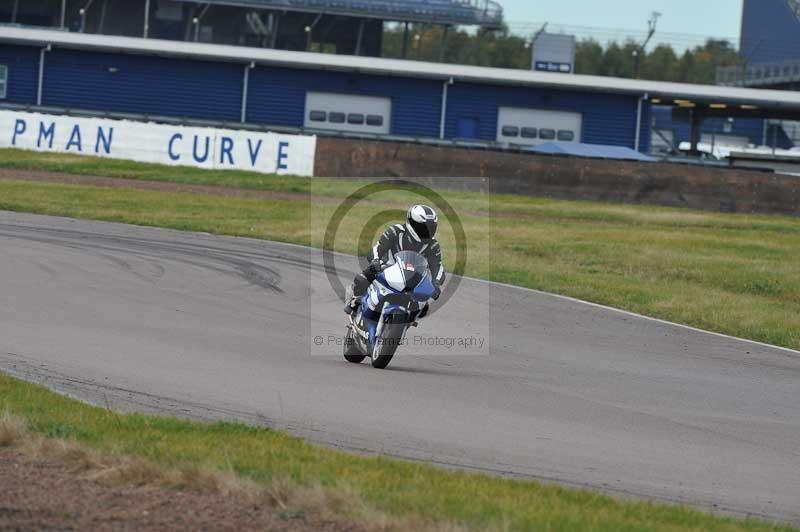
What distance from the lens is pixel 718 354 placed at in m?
14.8

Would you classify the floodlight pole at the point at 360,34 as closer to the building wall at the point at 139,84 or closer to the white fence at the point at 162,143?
the building wall at the point at 139,84

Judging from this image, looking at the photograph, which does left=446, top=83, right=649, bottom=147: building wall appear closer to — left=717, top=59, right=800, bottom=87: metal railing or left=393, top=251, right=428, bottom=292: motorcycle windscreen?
left=717, top=59, right=800, bottom=87: metal railing

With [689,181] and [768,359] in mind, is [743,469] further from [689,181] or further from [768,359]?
[689,181]

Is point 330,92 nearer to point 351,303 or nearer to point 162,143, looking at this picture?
point 162,143

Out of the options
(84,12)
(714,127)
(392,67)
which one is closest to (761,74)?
(714,127)

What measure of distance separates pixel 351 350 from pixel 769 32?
2703 inches

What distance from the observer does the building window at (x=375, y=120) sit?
172 ft

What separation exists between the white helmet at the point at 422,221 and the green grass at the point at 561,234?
23.4 ft

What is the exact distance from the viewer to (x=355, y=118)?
52312 mm

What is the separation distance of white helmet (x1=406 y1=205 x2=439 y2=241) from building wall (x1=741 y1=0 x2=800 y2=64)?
61.1 meters

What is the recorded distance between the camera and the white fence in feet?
116

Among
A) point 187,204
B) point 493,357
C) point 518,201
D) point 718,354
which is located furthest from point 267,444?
point 518,201

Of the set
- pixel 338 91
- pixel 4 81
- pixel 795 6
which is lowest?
pixel 4 81

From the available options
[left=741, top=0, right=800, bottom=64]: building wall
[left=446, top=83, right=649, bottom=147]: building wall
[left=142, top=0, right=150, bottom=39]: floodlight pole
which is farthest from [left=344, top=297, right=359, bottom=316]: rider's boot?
[left=741, top=0, right=800, bottom=64]: building wall
